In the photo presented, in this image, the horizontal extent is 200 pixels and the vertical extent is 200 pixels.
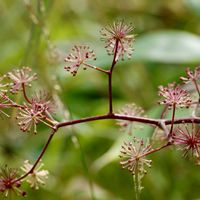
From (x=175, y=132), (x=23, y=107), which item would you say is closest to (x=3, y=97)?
(x=23, y=107)

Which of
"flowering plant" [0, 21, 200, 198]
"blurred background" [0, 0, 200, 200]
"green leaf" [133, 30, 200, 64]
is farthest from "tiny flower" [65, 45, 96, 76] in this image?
"green leaf" [133, 30, 200, 64]

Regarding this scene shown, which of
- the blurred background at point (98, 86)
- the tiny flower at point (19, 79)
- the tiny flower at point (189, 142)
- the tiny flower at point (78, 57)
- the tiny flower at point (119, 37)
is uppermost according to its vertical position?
the blurred background at point (98, 86)

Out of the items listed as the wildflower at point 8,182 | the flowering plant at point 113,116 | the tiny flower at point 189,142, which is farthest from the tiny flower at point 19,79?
the tiny flower at point 189,142

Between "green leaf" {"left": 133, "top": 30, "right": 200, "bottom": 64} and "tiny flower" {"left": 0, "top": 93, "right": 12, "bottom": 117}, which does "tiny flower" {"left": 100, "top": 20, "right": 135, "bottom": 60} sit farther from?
"green leaf" {"left": 133, "top": 30, "right": 200, "bottom": 64}

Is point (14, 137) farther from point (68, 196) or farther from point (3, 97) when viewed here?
point (3, 97)

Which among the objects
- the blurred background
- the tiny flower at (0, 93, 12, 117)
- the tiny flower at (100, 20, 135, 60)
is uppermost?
the blurred background

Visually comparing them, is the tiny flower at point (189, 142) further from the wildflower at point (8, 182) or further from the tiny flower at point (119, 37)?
the wildflower at point (8, 182)
